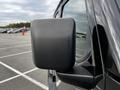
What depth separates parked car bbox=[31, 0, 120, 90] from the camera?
1363 millimetres

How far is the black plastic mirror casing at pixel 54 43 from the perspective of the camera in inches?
53.8

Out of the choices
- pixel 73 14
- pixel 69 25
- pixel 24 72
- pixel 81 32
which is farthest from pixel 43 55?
pixel 24 72

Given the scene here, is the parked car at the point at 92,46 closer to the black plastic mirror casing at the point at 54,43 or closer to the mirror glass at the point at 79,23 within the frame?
the black plastic mirror casing at the point at 54,43

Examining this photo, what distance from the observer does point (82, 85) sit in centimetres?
148

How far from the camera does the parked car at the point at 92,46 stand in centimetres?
136

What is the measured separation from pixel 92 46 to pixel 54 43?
337 millimetres

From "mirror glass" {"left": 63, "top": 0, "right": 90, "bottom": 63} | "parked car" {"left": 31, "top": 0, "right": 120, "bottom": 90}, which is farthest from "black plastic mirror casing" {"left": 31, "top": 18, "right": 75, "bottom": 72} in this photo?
"mirror glass" {"left": 63, "top": 0, "right": 90, "bottom": 63}

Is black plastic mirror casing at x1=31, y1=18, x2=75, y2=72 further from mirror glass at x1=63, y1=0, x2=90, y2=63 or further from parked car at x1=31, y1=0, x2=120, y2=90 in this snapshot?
mirror glass at x1=63, y1=0, x2=90, y2=63

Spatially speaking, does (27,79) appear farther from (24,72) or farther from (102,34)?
(102,34)

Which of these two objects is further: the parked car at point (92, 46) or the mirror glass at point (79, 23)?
the mirror glass at point (79, 23)

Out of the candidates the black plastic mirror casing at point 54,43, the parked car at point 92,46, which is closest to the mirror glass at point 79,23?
the parked car at point 92,46

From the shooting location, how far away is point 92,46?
163 centimetres

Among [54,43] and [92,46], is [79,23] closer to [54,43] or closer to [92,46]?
[92,46]

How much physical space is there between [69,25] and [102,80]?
0.48 meters
